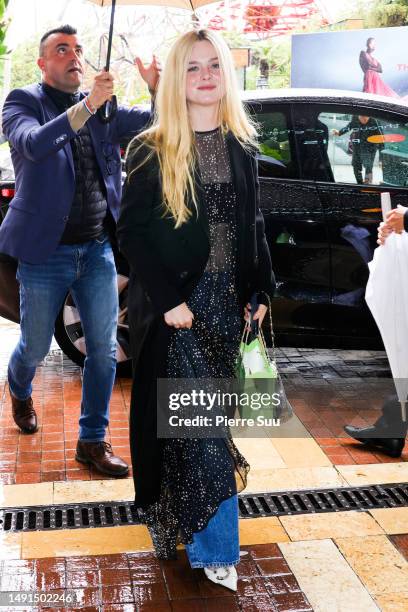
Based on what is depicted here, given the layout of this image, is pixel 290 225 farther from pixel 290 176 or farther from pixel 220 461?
pixel 220 461

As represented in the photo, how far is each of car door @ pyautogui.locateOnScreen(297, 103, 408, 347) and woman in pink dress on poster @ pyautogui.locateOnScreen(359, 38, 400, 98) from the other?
21.0 ft

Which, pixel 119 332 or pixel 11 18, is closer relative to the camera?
pixel 11 18

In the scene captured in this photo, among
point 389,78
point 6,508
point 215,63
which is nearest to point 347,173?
point 215,63

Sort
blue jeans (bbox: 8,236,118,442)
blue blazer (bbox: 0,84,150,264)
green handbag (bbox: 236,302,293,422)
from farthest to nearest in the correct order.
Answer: blue jeans (bbox: 8,236,118,442)
blue blazer (bbox: 0,84,150,264)
green handbag (bbox: 236,302,293,422)

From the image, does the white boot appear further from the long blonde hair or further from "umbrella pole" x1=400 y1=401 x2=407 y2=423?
"umbrella pole" x1=400 y1=401 x2=407 y2=423

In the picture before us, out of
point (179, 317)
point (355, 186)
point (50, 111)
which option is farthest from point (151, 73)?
point (355, 186)

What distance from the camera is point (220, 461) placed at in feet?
10.8

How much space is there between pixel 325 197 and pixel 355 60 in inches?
275

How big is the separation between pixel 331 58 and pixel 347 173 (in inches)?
272

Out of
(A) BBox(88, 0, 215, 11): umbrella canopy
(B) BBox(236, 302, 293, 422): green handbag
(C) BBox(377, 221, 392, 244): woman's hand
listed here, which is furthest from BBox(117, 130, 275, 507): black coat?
(A) BBox(88, 0, 215, 11): umbrella canopy

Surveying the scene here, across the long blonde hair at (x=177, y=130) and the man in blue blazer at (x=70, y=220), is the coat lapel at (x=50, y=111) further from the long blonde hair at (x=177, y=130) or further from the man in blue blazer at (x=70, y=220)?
the long blonde hair at (x=177, y=130)

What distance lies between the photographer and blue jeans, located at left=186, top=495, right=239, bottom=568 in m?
3.29

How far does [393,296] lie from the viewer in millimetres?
4449

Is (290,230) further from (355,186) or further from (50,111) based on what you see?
(50,111)
